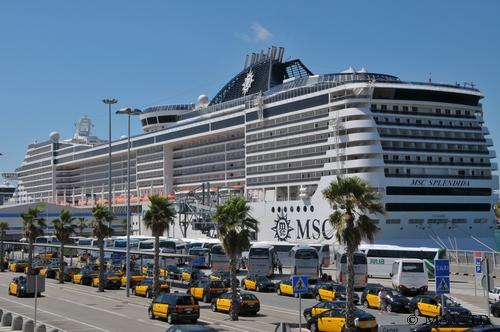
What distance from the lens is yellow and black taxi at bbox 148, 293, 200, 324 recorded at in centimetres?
3069

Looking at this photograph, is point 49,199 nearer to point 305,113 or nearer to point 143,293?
point 305,113

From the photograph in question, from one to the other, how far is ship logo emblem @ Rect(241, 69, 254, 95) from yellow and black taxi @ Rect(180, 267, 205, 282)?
50.9 metres

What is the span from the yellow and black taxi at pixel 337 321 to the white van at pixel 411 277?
55.2 feet

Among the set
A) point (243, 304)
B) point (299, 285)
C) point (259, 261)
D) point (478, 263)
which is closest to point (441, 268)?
point (478, 263)

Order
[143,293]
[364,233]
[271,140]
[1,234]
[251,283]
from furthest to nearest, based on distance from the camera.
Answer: [271,140] → [1,234] → [251,283] → [143,293] → [364,233]

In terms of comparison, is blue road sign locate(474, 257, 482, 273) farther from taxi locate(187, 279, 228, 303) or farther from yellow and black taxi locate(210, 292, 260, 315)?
taxi locate(187, 279, 228, 303)

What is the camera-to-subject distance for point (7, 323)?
28.8 m

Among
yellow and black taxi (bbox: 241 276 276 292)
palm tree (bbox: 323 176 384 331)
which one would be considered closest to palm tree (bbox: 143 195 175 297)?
yellow and black taxi (bbox: 241 276 276 292)

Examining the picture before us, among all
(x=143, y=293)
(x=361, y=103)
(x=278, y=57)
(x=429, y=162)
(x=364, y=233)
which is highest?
(x=278, y=57)

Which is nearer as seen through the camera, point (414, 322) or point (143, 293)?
point (414, 322)

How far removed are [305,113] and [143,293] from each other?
39.3 metres

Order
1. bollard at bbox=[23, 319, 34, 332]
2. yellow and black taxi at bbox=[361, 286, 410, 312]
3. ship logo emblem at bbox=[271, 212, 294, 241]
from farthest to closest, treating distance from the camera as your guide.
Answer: ship logo emblem at bbox=[271, 212, 294, 241] → yellow and black taxi at bbox=[361, 286, 410, 312] → bollard at bbox=[23, 319, 34, 332]

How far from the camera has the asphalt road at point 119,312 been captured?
98.0ft

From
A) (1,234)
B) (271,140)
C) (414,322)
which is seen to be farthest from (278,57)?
(414,322)
